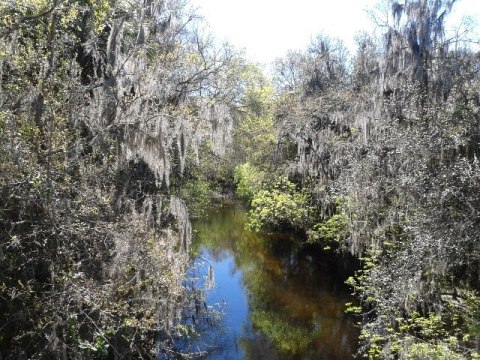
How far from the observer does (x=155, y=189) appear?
10539 millimetres

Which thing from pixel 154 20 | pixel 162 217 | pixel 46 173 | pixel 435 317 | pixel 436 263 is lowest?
pixel 435 317

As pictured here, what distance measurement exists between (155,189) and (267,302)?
5.09 metres

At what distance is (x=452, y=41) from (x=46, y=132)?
360 inches

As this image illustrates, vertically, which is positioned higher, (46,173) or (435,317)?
(46,173)

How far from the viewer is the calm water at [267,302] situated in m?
9.99

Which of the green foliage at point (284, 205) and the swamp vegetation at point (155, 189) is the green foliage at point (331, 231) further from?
the green foliage at point (284, 205)

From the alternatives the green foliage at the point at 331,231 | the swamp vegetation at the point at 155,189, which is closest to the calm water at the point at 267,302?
the swamp vegetation at the point at 155,189

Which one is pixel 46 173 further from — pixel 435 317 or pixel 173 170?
pixel 435 317

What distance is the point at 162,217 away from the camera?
9766mm

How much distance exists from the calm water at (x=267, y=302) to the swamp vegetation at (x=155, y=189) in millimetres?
247

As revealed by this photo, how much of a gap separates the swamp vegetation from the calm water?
25 centimetres

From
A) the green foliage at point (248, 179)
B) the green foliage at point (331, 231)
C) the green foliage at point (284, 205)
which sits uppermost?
the green foliage at point (248, 179)

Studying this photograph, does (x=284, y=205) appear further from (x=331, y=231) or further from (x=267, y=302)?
(x=267, y=302)

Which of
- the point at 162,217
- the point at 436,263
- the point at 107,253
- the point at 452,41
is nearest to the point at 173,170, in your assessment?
the point at 162,217
